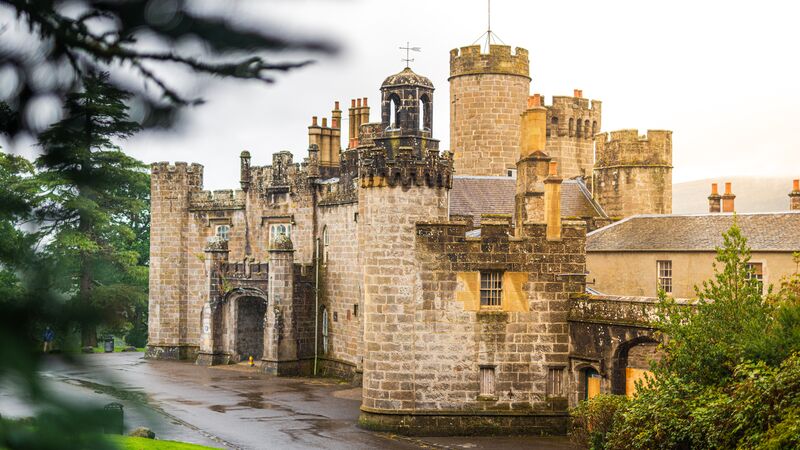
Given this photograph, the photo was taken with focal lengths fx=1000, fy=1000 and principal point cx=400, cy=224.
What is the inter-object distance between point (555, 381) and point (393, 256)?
5327 mm

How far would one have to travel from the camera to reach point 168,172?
146ft

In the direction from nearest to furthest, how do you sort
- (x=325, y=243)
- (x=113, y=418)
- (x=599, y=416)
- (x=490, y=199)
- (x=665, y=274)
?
(x=113, y=418), (x=599, y=416), (x=665, y=274), (x=490, y=199), (x=325, y=243)

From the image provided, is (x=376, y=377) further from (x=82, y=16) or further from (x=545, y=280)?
(x=82, y=16)

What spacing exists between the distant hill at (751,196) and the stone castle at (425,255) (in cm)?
3087

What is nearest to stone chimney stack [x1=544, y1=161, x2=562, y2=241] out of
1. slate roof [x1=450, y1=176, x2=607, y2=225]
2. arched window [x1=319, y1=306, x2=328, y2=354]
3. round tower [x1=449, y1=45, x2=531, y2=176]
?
slate roof [x1=450, y1=176, x2=607, y2=225]

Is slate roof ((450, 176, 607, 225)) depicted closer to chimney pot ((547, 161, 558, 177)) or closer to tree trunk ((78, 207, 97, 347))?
chimney pot ((547, 161, 558, 177))

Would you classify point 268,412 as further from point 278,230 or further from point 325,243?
point 278,230

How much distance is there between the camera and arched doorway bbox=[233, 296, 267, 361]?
135ft

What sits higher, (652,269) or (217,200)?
(217,200)

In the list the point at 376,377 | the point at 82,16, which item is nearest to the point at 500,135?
the point at 376,377

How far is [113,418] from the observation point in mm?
3398

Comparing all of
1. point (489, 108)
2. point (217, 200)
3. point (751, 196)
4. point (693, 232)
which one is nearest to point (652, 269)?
point (693, 232)

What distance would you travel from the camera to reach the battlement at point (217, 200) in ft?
143

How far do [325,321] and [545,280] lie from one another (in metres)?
14.2
